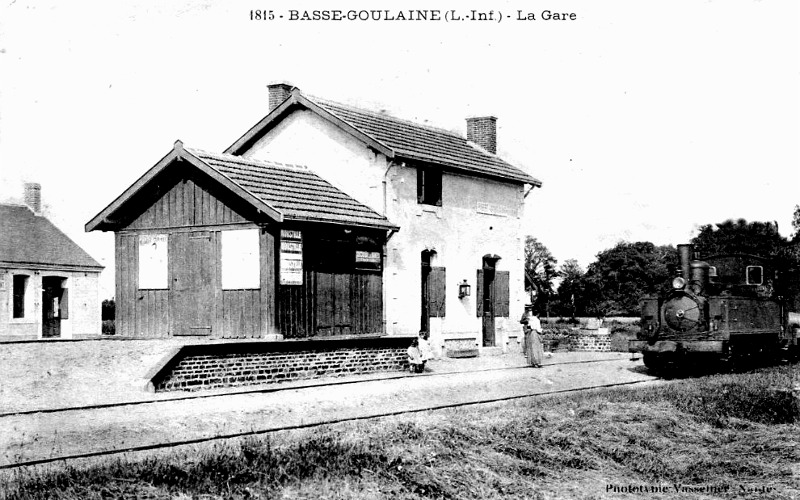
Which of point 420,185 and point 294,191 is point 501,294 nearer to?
point 420,185

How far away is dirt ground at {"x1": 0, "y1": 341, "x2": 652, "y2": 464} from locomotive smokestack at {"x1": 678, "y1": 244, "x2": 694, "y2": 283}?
8.00ft

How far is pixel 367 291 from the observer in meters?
19.9

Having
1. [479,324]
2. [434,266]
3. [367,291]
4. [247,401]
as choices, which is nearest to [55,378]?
[247,401]

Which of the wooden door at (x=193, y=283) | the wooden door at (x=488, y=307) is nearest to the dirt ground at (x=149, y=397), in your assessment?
the wooden door at (x=193, y=283)

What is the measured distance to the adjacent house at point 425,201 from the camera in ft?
69.5

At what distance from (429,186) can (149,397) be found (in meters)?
11.5

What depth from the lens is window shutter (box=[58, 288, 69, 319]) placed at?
32.0m

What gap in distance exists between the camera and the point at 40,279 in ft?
101

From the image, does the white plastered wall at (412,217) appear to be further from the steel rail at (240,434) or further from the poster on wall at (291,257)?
the steel rail at (240,434)

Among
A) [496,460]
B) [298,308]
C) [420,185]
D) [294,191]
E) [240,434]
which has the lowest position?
[496,460]

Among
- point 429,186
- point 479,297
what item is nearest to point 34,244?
point 429,186

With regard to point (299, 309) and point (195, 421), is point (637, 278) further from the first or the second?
point (195, 421)

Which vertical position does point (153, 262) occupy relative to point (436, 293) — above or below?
above

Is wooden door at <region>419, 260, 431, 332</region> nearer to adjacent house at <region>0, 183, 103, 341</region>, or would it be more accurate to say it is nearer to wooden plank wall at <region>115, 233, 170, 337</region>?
wooden plank wall at <region>115, 233, 170, 337</region>
